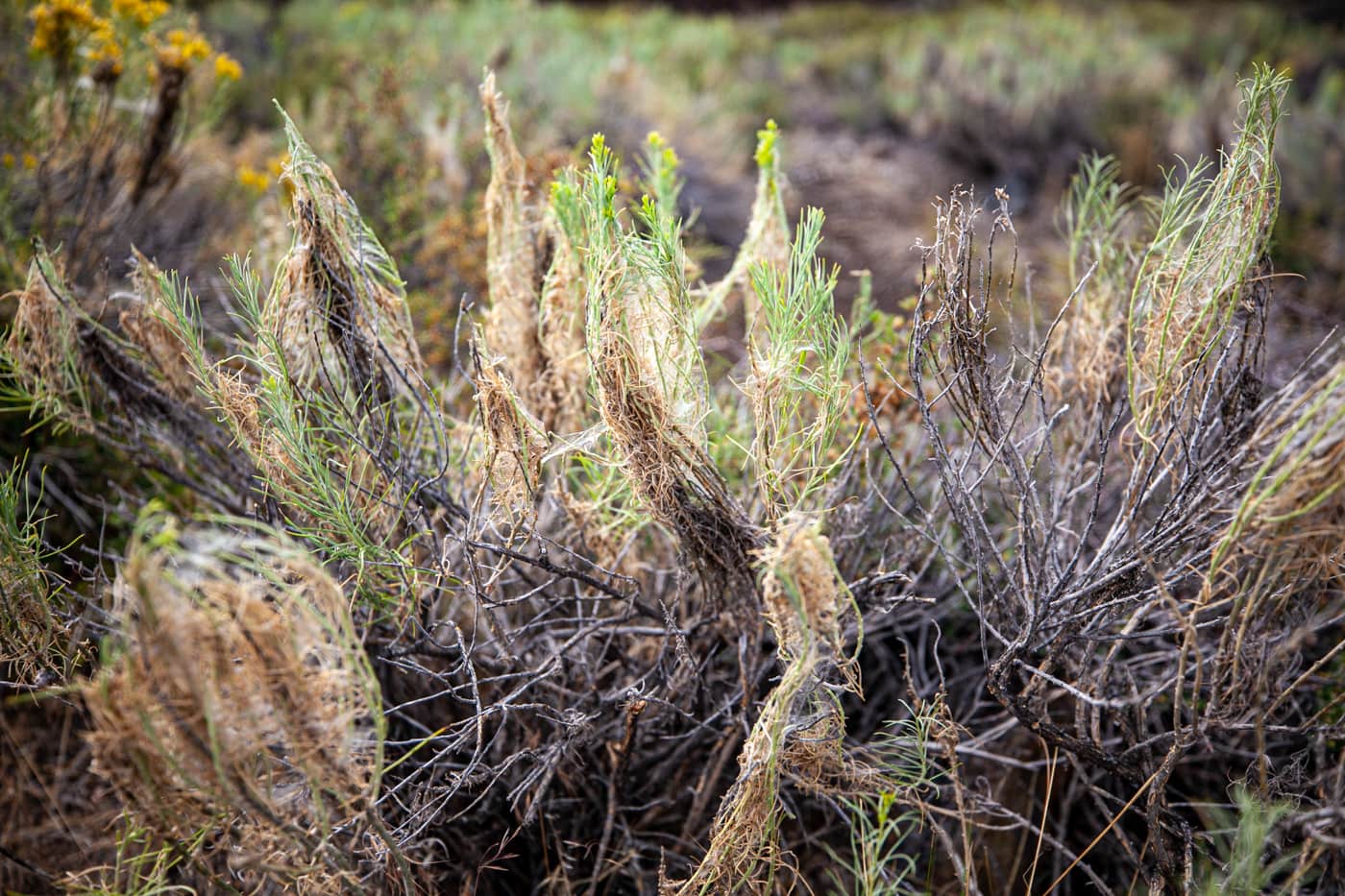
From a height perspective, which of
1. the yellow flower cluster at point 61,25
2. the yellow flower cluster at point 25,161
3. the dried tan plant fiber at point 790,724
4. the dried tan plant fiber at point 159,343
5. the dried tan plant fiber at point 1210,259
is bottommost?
the dried tan plant fiber at point 790,724

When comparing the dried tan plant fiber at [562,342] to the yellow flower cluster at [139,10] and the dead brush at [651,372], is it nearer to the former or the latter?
the dead brush at [651,372]

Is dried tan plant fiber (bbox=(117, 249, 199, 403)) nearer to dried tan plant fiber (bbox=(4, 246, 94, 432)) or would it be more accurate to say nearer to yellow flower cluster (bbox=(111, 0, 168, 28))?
dried tan plant fiber (bbox=(4, 246, 94, 432))

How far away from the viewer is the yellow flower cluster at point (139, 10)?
8.30 ft

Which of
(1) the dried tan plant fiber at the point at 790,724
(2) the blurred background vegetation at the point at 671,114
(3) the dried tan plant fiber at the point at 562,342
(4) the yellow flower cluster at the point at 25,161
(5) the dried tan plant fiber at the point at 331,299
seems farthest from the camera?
(2) the blurred background vegetation at the point at 671,114

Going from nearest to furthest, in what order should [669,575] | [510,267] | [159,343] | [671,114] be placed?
1. [159,343]
2. [510,267]
3. [669,575]
4. [671,114]

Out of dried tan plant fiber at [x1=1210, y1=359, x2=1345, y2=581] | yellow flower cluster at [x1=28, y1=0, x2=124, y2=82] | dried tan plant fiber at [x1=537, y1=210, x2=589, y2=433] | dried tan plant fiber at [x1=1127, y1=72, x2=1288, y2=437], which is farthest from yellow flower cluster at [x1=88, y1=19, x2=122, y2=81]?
dried tan plant fiber at [x1=1210, y1=359, x2=1345, y2=581]

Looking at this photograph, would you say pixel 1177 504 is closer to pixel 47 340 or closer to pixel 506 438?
pixel 506 438

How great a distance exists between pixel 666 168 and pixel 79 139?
82.5 inches

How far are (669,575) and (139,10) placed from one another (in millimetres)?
2234

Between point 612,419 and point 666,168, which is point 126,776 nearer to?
point 612,419

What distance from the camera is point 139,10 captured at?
2.56 meters

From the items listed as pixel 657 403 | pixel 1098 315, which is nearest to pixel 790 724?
pixel 657 403

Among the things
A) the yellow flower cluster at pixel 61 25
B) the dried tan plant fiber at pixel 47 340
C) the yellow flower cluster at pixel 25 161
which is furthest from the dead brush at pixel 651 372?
the yellow flower cluster at pixel 25 161

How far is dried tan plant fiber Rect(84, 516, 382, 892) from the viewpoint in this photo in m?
0.95
